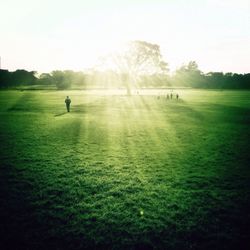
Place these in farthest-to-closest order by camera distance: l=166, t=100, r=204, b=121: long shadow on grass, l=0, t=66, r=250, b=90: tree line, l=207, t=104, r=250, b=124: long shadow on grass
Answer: l=0, t=66, r=250, b=90: tree line → l=166, t=100, r=204, b=121: long shadow on grass → l=207, t=104, r=250, b=124: long shadow on grass

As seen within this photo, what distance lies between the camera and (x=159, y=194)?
684 centimetres

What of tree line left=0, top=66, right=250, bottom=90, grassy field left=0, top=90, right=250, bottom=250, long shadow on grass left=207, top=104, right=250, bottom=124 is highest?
tree line left=0, top=66, right=250, bottom=90

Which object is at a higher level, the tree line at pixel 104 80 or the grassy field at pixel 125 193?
the tree line at pixel 104 80

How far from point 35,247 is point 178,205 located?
157 inches

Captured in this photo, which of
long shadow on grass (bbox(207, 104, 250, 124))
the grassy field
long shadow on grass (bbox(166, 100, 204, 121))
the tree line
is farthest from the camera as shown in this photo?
the tree line

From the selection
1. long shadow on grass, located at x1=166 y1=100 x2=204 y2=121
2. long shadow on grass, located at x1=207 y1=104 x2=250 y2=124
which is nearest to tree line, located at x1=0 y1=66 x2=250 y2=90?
long shadow on grass, located at x1=166 y1=100 x2=204 y2=121

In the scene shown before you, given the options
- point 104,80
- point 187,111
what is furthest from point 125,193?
point 104,80

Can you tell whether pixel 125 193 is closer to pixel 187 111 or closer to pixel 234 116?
pixel 234 116

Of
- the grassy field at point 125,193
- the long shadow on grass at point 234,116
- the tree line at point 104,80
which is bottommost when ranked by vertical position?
the grassy field at point 125,193

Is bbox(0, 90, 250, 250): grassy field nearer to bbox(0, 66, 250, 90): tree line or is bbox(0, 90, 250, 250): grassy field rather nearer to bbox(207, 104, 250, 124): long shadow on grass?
bbox(207, 104, 250, 124): long shadow on grass

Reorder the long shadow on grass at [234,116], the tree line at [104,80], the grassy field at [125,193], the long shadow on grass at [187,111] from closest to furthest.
Result: 1. the grassy field at [125,193]
2. the long shadow on grass at [234,116]
3. the long shadow on grass at [187,111]
4. the tree line at [104,80]

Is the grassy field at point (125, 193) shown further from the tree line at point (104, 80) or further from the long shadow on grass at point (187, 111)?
the tree line at point (104, 80)

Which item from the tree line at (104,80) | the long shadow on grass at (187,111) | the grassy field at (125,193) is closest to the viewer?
the grassy field at (125,193)

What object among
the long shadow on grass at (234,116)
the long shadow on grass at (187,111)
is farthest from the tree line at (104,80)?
the long shadow on grass at (234,116)
